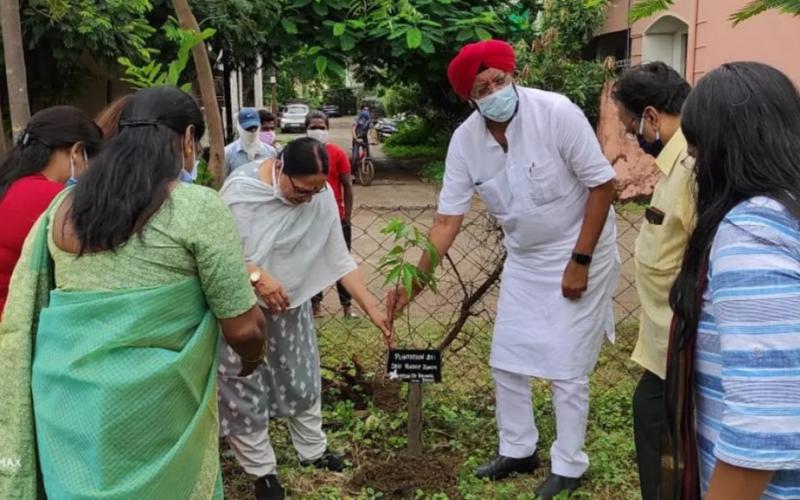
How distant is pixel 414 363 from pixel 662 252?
3.74 feet

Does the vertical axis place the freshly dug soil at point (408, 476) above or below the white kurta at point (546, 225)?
below

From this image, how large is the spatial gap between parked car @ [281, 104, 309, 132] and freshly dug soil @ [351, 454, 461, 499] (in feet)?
95.7

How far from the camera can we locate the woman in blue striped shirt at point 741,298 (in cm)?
118

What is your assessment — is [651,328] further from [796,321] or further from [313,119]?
[313,119]

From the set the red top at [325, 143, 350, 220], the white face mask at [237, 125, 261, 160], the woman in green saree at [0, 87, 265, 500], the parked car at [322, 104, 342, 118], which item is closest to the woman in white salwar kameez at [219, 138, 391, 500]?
the woman in green saree at [0, 87, 265, 500]

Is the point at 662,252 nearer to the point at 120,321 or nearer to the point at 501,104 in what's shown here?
the point at 501,104

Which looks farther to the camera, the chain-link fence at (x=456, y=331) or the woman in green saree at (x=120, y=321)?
the chain-link fence at (x=456, y=331)

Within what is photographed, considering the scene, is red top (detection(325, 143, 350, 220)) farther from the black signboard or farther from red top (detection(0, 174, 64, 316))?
red top (detection(0, 174, 64, 316))

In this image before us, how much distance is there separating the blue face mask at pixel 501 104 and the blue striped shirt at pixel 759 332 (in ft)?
5.73

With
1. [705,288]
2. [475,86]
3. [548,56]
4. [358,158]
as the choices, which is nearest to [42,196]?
[475,86]

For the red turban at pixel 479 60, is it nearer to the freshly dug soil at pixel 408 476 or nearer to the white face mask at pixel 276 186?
the white face mask at pixel 276 186

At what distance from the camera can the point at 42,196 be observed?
89.2 inches

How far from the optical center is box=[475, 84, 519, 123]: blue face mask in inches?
115

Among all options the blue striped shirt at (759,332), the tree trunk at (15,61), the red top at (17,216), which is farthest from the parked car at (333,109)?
the blue striped shirt at (759,332)
